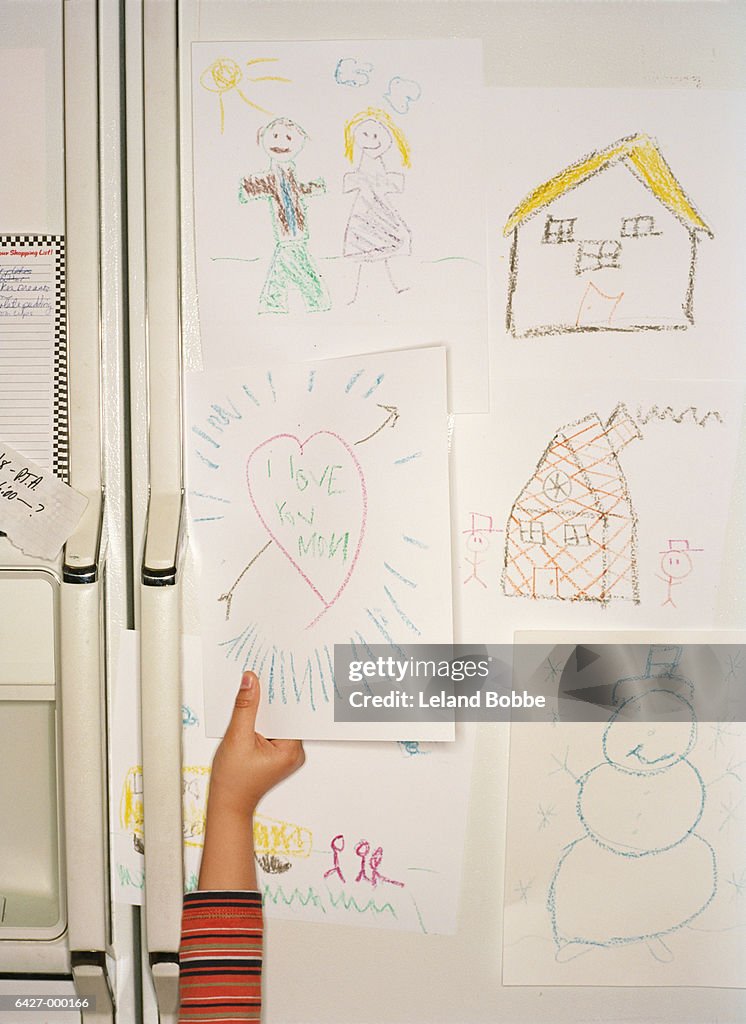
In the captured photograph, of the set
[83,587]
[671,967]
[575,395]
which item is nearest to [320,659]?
[83,587]

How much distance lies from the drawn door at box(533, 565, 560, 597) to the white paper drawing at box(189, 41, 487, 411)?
0.19m

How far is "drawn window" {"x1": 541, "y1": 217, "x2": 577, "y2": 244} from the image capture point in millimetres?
947

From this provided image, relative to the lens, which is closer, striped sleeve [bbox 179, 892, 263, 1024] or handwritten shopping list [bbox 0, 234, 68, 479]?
striped sleeve [bbox 179, 892, 263, 1024]

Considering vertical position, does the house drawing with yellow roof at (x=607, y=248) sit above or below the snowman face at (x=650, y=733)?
above

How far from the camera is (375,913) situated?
954 millimetres

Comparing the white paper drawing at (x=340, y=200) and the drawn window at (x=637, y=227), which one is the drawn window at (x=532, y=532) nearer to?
the white paper drawing at (x=340, y=200)

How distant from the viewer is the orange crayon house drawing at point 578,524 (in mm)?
948

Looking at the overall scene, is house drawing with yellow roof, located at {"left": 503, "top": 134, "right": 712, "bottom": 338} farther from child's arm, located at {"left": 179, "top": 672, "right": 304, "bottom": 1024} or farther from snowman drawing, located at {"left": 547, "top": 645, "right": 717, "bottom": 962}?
child's arm, located at {"left": 179, "top": 672, "right": 304, "bottom": 1024}

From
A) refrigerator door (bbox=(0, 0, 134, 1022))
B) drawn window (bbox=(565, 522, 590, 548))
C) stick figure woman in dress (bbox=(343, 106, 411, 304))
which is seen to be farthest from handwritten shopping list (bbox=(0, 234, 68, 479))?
drawn window (bbox=(565, 522, 590, 548))

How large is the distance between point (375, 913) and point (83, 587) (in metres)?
0.48

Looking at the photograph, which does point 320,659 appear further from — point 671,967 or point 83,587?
point 671,967

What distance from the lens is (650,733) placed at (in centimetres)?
95

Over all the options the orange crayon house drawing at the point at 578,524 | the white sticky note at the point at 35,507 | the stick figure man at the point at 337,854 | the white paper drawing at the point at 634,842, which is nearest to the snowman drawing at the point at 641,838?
the white paper drawing at the point at 634,842

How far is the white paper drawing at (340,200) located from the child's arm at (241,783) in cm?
40
